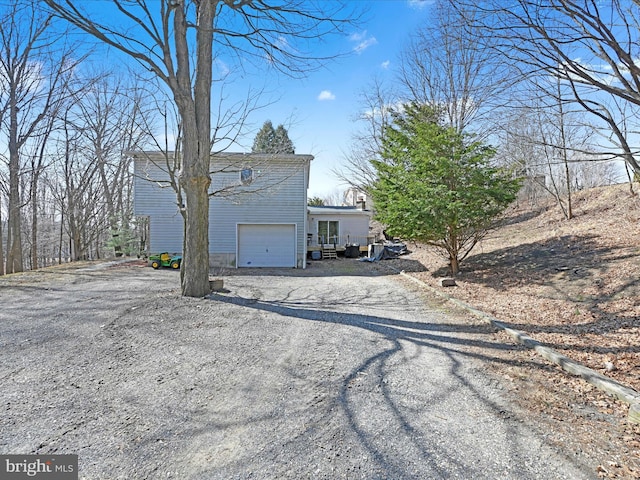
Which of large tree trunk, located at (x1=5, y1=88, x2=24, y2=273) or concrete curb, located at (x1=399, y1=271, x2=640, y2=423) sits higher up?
large tree trunk, located at (x1=5, y1=88, x2=24, y2=273)

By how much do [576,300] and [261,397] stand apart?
231 inches

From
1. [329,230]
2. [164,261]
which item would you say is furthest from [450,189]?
[329,230]

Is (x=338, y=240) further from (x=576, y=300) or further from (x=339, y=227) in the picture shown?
(x=576, y=300)

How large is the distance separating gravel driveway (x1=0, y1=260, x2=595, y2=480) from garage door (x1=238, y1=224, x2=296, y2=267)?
8202 mm

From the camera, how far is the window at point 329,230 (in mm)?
20641

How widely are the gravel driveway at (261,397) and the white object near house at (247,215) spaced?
320 inches

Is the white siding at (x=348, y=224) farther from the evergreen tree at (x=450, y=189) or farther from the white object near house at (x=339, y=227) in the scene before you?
the evergreen tree at (x=450, y=189)

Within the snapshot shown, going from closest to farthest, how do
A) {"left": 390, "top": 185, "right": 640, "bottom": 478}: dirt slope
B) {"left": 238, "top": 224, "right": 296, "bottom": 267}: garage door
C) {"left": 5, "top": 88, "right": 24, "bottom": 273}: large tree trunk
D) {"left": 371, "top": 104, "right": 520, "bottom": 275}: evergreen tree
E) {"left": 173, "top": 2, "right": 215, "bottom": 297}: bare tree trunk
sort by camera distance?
{"left": 390, "top": 185, "right": 640, "bottom": 478}: dirt slope → {"left": 173, "top": 2, "right": 215, "bottom": 297}: bare tree trunk → {"left": 371, "top": 104, "right": 520, "bottom": 275}: evergreen tree → {"left": 5, "top": 88, "right": 24, "bottom": 273}: large tree trunk → {"left": 238, "top": 224, "right": 296, "bottom": 267}: garage door

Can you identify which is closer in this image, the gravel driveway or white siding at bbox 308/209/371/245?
the gravel driveway

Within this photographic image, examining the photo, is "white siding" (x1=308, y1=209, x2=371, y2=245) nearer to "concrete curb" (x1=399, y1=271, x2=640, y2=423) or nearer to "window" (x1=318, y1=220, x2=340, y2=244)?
"window" (x1=318, y1=220, x2=340, y2=244)

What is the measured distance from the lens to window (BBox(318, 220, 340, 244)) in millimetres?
20641

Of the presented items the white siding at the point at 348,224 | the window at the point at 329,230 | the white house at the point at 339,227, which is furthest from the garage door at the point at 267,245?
the window at the point at 329,230

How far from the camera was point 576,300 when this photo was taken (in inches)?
235

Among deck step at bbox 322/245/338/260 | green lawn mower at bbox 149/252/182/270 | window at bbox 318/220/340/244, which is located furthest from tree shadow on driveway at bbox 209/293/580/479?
window at bbox 318/220/340/244
